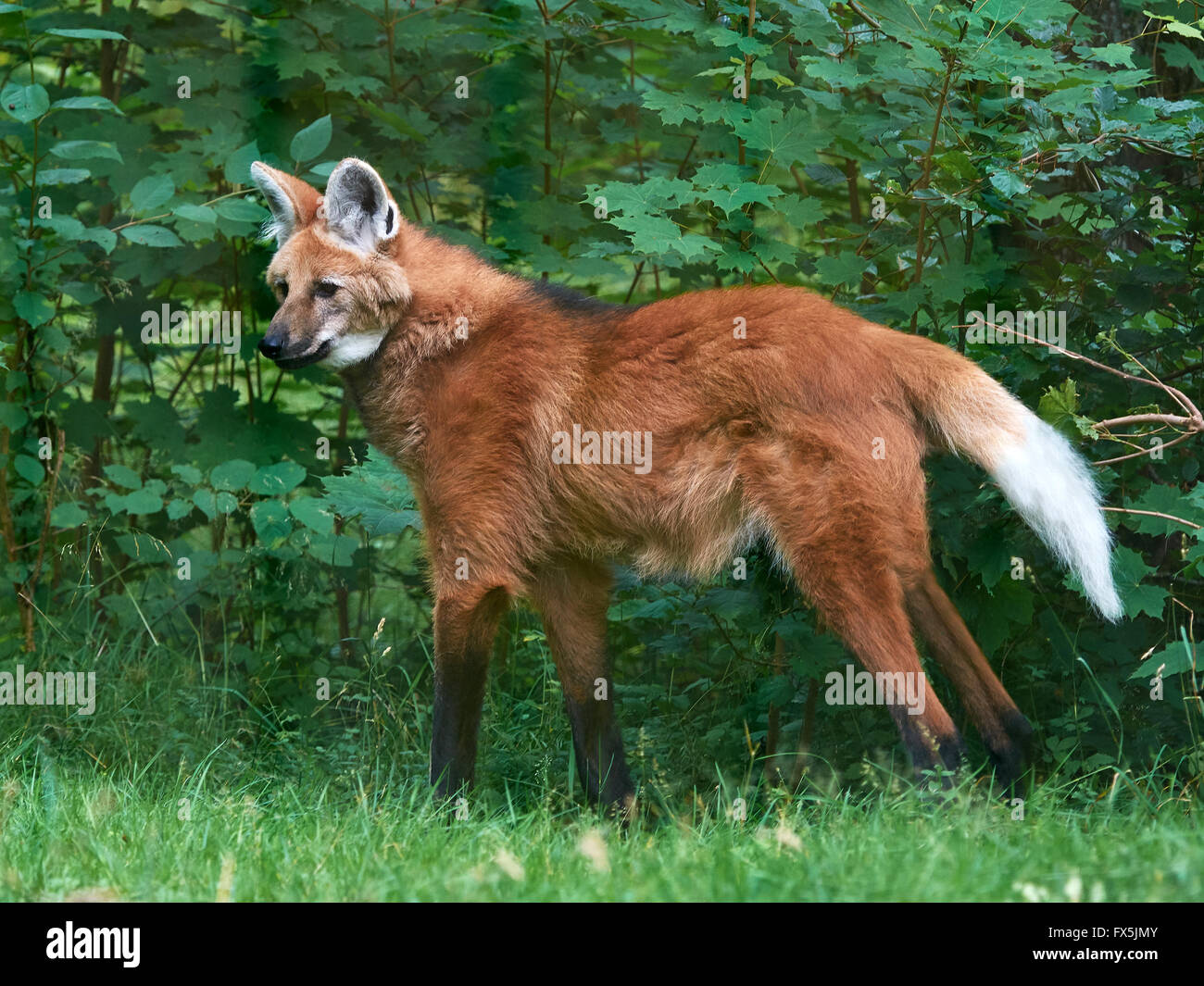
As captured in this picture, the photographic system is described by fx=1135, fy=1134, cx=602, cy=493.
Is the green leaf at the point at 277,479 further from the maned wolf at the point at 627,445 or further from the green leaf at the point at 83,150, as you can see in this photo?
the green leaf at the point at 83,150

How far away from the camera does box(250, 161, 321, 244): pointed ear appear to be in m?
3.69

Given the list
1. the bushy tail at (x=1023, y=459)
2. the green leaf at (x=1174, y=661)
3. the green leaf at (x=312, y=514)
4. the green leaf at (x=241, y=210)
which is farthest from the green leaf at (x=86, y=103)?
the green leaf at (x=1174, y=661)

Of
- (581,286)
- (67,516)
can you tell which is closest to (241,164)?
(67,516)

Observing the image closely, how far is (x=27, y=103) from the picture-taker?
3.94m

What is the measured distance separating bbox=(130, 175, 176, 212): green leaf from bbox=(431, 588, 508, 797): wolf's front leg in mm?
1966

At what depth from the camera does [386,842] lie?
8.95ft

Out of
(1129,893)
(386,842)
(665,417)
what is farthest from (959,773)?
(386,842)

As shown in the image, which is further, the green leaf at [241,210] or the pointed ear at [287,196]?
the green leaf at [241,210]

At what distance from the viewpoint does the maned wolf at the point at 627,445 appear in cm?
312

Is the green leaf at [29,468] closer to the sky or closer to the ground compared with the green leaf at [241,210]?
closer to the ground

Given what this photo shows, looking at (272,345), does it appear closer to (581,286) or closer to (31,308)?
(31,308)

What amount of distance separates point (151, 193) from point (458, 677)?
7.31 feet

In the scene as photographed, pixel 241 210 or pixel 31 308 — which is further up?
pixel 241 210

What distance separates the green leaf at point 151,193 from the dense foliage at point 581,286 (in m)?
0.02
